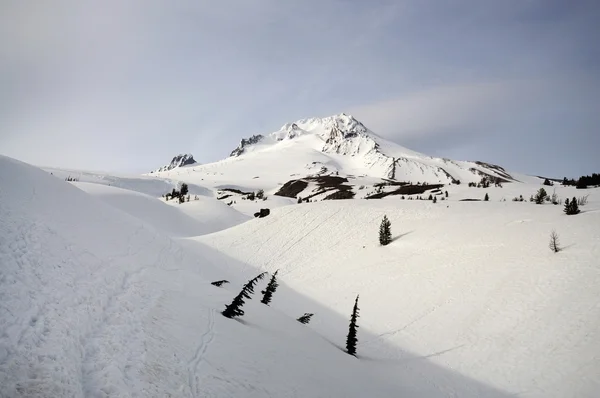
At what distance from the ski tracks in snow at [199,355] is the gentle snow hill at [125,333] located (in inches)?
0.9

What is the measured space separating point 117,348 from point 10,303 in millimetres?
1778

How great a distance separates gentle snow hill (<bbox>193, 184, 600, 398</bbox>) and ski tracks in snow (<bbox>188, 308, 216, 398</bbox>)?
602cm

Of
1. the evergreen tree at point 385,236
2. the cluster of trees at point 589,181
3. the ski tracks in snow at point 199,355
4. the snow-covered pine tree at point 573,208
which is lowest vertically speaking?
the ski tracks in snow at point 199,355

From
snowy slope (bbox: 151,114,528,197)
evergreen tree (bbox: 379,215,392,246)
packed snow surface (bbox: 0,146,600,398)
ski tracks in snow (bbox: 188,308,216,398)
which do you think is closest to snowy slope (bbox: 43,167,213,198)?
snowy slope (bbox: 151,114,528,197)

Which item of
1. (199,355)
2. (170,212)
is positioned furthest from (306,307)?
(170,212)

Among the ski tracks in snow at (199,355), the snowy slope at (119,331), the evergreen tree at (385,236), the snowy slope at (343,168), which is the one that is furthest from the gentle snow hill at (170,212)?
the snowy slope at (343,168)

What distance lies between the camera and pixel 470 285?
1420 cm

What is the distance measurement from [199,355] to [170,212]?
33450 millimetres

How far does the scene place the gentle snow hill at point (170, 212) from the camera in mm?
31906

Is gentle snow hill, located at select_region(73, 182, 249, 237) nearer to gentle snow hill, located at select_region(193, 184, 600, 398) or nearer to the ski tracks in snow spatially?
gentle snow hill, located at select_region(193, 184, 600, 398)

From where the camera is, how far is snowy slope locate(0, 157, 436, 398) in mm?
4156

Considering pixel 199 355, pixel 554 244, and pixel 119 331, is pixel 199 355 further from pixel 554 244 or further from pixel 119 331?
pixel 554 244

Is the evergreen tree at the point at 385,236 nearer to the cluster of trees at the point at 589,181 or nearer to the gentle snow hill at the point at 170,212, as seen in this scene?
the gentle snow hill at the point at 170,212

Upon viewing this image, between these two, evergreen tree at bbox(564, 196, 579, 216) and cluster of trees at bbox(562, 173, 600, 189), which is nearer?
evergreen tree at bbox(564, 196, 579, 216)
